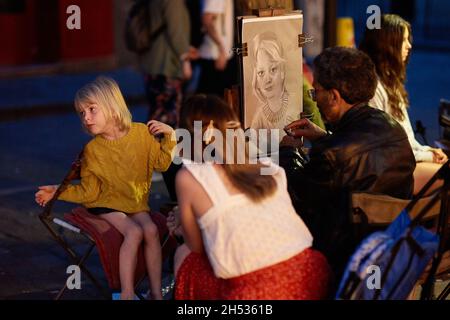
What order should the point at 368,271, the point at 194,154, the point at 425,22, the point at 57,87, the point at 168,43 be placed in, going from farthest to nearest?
the point at 425,22 < the point at 57,87 < the point at 168,43 < the point at 194,154 < the point at 368,271

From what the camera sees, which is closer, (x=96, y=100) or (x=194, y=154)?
(x=194, y=154)

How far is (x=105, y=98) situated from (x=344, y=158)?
1.21m

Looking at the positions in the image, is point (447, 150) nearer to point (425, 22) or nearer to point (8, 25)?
point (8, 25)

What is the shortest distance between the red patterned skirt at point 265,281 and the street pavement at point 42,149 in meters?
1.56

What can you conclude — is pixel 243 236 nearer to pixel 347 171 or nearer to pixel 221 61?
pixel 347 171

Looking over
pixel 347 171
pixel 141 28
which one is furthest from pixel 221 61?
pixel 347 171

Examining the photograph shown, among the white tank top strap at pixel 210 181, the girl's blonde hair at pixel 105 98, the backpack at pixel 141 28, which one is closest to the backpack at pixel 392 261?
the white tank top strap at pixel 210 181

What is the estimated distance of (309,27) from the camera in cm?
1362

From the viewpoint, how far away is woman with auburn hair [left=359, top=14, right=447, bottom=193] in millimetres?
6121

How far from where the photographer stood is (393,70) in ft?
20.5

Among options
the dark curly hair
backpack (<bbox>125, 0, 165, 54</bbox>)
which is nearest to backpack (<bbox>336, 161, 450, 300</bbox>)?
the dark curly hair

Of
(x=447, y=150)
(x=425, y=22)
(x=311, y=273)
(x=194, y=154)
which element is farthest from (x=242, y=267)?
(x=425, y=22)

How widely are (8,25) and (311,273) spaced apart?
10.4 m

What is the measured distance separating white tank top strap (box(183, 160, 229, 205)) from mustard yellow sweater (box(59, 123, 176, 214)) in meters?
0.89
